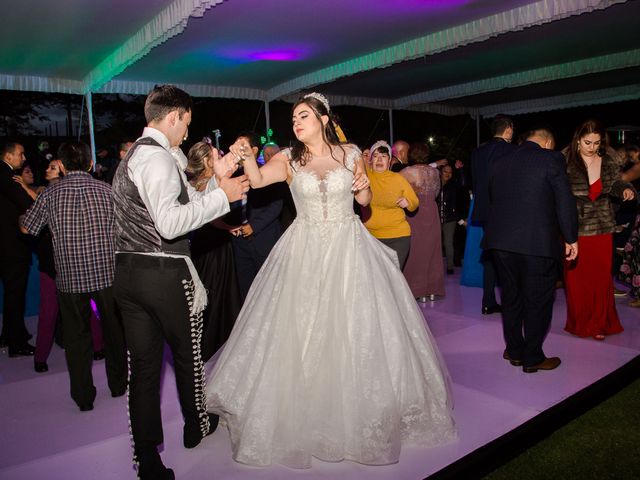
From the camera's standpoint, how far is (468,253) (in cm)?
644

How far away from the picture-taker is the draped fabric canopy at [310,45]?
5820mm

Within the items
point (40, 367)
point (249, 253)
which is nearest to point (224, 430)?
point (249, 253)

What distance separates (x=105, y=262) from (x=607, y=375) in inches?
128

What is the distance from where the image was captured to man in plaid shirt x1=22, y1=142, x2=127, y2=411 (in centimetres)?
332

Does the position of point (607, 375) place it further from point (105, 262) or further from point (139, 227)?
point (105, 262)

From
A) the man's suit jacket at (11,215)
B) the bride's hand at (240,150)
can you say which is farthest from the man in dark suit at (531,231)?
the man's suit jacket at (11,215)

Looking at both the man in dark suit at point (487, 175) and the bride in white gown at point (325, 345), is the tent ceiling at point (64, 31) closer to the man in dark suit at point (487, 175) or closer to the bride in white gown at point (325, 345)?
the man in dark suit at point (487, 175)

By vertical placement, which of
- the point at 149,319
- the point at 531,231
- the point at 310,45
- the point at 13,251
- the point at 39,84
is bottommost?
the point at 149,319

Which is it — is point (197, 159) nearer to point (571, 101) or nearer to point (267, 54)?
point (267, 54)

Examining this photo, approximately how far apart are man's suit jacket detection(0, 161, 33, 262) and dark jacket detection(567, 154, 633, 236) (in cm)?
440

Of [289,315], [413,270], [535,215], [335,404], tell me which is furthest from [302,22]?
[335,404]

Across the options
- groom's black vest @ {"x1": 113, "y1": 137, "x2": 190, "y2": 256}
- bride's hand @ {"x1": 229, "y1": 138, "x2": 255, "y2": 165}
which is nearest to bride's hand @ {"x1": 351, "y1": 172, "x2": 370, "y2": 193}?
bride's hand @ {"x1": 229, "y1": 138, "x2": 255, "y2": 165}

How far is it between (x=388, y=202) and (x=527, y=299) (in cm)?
167

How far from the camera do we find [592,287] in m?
4.36
